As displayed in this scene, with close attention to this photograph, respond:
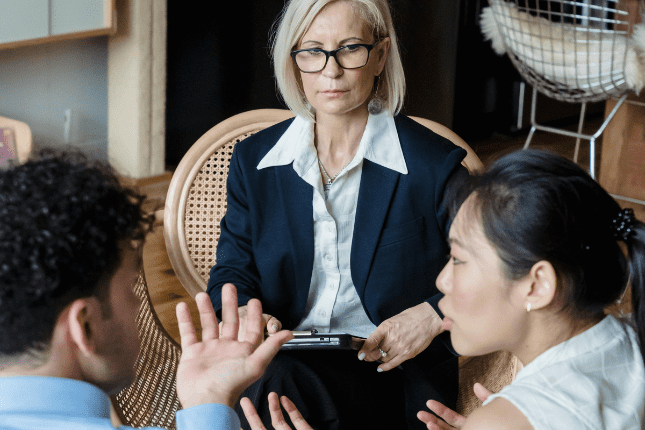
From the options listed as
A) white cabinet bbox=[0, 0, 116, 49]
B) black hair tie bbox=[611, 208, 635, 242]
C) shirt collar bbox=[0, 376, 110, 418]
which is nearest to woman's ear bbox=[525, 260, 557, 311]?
black hair tie bbox=[611, 208, 635, 242]

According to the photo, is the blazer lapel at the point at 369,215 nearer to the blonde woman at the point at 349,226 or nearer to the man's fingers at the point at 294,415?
the blonde woman at the point at 349,226

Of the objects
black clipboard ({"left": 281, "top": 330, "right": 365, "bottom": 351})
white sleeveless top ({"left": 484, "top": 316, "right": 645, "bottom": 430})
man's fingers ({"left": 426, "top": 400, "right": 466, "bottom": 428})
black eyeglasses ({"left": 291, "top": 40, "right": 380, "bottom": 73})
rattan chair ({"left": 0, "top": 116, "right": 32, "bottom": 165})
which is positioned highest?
black eyeglasses ({"left": 291, "top": 40, "right": 380, "bottom": 73})

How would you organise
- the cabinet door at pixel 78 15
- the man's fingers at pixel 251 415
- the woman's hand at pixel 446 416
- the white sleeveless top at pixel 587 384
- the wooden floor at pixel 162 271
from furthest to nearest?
the cabinet door at pixel 78 15 → the wooden floor at pixel 162 271 → the man's fingers at pixel 251 415 → the woman's hand at pixel 446 416 → the white sleeveless top at pixel 587 384

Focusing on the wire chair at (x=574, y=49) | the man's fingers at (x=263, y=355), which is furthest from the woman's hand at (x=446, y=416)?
the wire chair at (x=574, y=49)

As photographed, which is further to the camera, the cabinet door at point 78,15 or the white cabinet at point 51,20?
the cabinet door at point 78,15

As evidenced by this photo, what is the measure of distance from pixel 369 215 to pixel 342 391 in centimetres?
36

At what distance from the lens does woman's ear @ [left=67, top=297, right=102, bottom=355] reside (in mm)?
802

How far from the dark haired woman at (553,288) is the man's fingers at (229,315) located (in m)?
0.32

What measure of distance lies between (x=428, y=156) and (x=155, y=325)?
0.66 m

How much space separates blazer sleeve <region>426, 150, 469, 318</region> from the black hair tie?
0.50 meters

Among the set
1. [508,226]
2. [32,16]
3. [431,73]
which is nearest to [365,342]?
[508,226]

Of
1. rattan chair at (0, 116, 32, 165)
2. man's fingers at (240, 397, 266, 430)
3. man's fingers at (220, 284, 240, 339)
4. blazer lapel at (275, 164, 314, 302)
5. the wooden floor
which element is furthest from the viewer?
the wooden floor

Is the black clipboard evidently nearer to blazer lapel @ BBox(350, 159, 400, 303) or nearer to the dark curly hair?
blazer lapel @ BBox(350, 159, 400, 303)

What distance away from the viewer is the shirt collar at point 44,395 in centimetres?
78
